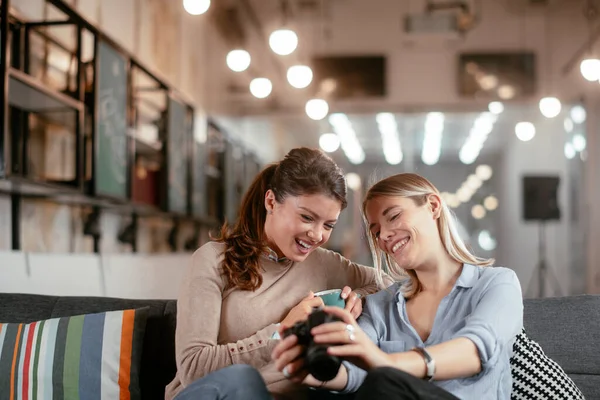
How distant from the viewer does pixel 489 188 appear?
10.7 metres

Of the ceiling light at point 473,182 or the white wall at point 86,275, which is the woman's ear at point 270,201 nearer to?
the white wall at point 86,275

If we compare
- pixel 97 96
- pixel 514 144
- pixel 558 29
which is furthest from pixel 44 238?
pixel 514 144

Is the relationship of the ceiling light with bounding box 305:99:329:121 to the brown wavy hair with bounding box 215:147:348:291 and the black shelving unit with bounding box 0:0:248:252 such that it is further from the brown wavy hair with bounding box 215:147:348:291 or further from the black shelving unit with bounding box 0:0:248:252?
the brown wavy hair with bounding box 215:147:348:291

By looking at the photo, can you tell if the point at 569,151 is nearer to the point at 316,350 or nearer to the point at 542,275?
the point at 542,275

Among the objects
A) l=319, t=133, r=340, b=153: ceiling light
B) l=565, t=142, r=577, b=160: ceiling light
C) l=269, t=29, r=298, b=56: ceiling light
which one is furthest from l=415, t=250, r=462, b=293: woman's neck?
l=319, t=133, r=340, b=153: ceiling light

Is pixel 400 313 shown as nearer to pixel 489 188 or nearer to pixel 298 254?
pixel 298 254

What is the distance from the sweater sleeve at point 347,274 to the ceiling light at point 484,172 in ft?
29.7

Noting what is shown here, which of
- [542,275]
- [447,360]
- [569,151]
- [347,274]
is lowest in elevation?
[542,275]

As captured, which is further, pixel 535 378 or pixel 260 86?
pixel 260 86

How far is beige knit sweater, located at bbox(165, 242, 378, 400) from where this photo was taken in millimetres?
1753

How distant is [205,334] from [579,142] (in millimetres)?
7202

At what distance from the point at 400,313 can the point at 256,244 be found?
43 centimetres

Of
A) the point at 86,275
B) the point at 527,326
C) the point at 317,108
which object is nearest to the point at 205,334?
the point at 527,326

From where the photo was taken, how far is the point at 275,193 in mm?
1950
